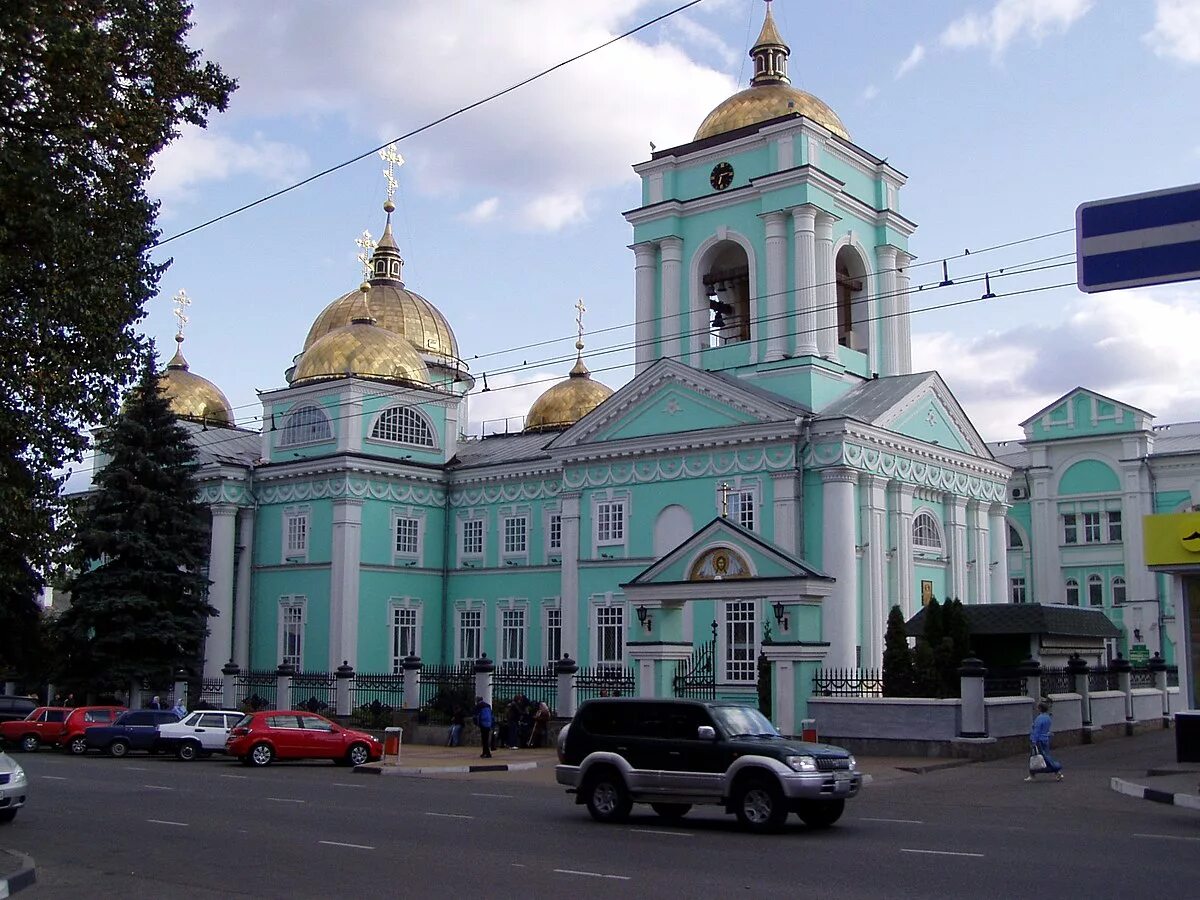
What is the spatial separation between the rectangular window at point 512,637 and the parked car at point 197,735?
14.1 m

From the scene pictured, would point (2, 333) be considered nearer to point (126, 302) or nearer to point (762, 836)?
point (126, 302)

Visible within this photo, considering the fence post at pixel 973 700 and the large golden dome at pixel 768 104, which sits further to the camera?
the large golden dome at pixel 768 104

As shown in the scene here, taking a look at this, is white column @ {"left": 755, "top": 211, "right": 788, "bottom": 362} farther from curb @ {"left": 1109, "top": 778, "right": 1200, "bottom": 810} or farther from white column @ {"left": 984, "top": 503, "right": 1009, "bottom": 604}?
curb @ {"left": 1109, "top": 778, "right": 1200, "bottom": 810}

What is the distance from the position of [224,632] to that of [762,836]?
33.7 m

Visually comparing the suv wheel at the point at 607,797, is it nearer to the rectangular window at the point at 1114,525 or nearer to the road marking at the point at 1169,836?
the road marking at the point at 1169,836

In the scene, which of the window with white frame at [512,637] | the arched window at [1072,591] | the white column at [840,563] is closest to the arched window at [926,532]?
the white column at [840,563]

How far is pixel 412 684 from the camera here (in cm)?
3484

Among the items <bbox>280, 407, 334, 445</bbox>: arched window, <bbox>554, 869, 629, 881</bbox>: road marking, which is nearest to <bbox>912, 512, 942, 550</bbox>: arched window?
<bbox>280, 407, 334, 445</bbox>: arched window

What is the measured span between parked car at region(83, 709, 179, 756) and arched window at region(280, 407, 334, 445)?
49.5 feet

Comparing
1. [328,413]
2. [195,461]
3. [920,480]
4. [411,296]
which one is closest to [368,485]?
[328,413]

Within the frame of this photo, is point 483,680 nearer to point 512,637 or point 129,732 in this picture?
point 129,732

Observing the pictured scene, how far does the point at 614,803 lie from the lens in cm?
1614

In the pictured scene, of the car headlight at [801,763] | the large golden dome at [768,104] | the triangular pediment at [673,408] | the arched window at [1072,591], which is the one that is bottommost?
the car headlight at [801,763]

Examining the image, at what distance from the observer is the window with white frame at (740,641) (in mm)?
33781
